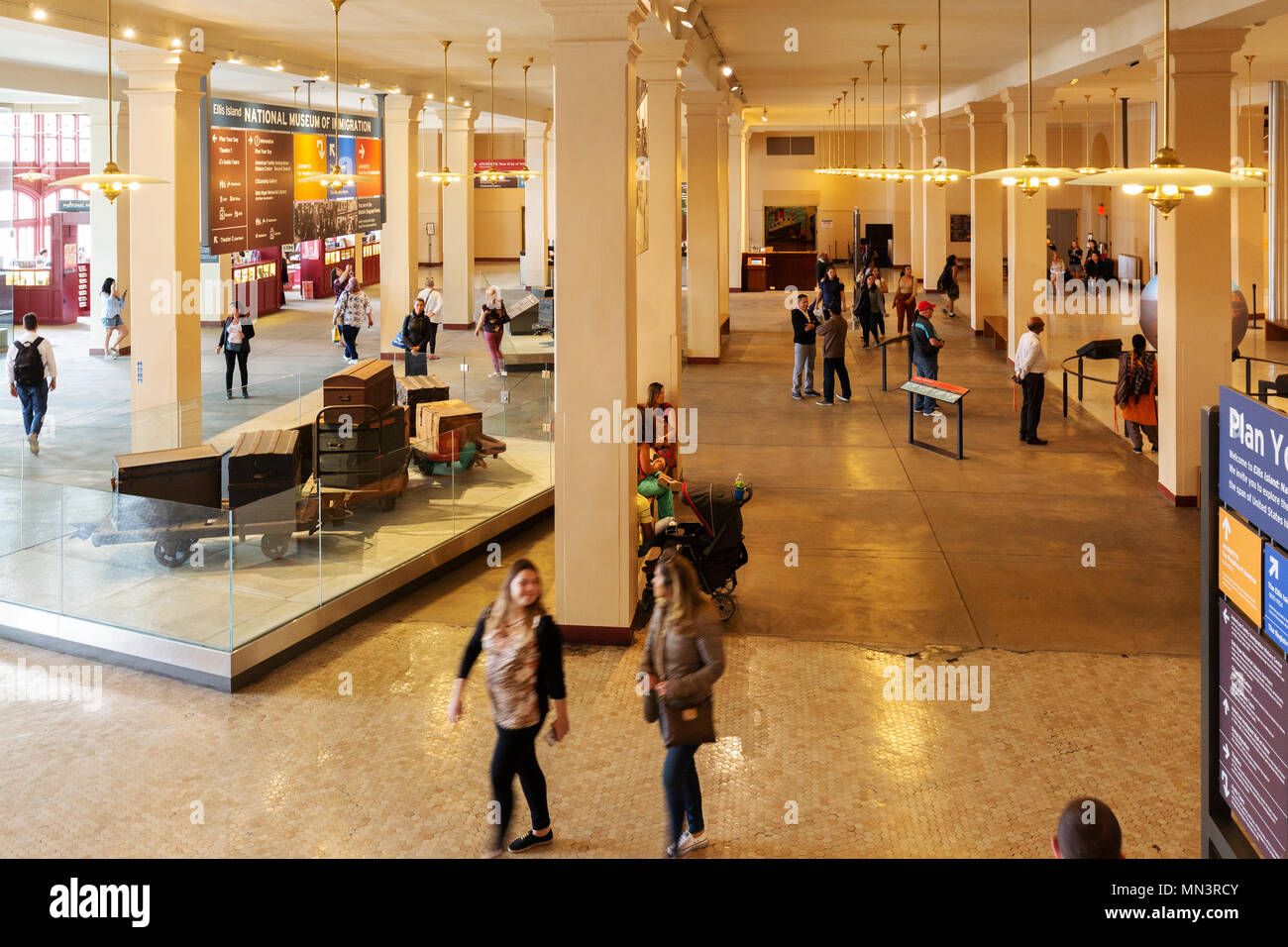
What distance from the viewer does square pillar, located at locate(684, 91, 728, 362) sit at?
21156 mm

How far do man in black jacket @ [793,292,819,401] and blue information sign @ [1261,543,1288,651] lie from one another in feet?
45.6

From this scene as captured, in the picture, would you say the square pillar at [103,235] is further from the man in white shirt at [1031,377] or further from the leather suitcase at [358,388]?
the man in white shirt at [1031,377]

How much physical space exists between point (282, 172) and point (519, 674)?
552 inches

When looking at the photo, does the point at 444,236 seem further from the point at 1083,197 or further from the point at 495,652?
Answer: the point at 1083,197

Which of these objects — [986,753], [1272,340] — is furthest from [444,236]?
[986,753]

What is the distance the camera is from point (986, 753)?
23.5 feet

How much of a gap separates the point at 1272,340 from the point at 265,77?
2047 centimetres

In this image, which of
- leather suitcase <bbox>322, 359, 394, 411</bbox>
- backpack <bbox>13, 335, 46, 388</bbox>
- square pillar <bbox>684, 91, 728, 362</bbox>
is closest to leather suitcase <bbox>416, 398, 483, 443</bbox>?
leather suitcase <bbox>322, 359, 394, 411</bbox>

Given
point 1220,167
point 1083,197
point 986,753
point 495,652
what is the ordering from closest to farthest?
1. point 495,652
2. point 986,753
3. point 1220,167
4. point 1083,197

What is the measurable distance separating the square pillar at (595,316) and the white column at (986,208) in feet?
59.6

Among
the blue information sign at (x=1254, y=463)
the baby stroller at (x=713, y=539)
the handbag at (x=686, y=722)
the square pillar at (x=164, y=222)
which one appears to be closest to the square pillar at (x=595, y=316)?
the baby stroller at (x=713, y=539)

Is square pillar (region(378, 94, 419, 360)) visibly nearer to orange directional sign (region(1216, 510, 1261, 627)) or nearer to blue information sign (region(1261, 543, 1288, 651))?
orange directional sign (region(1216, 510, 1261, 627))

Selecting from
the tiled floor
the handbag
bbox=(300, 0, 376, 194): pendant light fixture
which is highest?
bbox=(300, 0, 376, 194): pendant light fixture

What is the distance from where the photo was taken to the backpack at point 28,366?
48.6 ft
